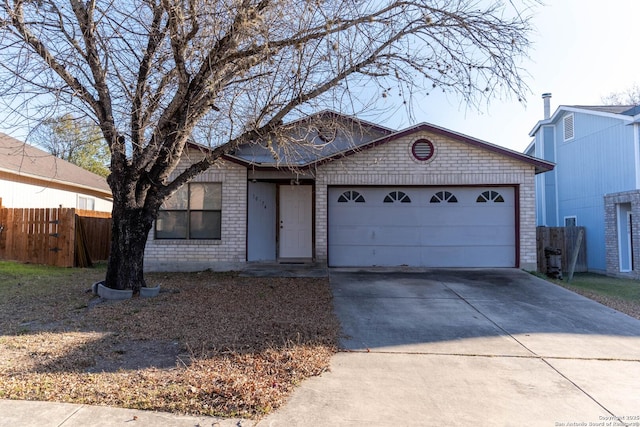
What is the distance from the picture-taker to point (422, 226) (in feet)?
40.1

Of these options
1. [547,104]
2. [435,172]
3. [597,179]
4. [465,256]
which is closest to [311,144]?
[435,172]

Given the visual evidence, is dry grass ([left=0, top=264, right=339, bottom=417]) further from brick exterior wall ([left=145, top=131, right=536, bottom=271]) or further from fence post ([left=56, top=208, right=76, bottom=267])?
fence post ([left=56, top=208, right=76, bottom=267])

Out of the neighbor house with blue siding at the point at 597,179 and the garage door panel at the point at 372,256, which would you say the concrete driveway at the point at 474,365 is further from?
the neighbor house with blue siding at the point at 597,179

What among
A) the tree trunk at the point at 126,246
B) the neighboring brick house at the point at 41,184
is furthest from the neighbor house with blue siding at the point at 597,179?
the neighboring brick house at the point at 41,184

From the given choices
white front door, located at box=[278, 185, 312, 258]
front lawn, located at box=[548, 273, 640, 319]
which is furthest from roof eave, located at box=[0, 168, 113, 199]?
front lawn, located at box=[548, 273, 640, 319]

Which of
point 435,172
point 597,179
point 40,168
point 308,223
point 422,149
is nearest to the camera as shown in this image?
point 435,172

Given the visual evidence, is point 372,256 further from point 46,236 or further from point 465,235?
point 46,236

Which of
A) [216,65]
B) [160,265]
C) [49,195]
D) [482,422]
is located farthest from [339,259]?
[49,195]

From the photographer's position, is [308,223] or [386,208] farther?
[308,223]

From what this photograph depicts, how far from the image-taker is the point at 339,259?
12.3 metres

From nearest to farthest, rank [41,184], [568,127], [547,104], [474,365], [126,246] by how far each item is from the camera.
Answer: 1. [474,365]
2. [126,246]
3. [41,184]
4. [568,127]
5. [547,104]

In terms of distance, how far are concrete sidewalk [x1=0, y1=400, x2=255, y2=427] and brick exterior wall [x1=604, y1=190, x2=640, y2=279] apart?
14.8 m

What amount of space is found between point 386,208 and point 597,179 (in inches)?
405

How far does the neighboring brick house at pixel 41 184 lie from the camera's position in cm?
1529
